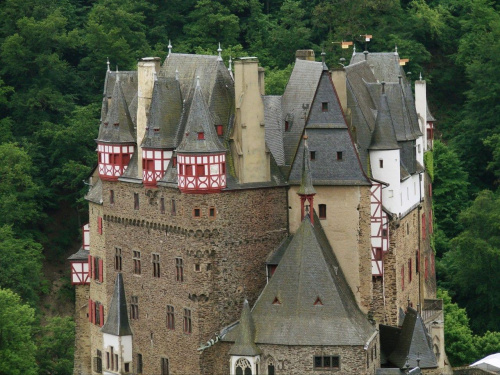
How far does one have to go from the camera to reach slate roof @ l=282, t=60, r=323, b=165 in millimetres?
102188

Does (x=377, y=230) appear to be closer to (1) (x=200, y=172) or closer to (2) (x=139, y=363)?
(1) (x=200, y=172)

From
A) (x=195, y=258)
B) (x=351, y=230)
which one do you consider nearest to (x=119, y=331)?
(x=195, y=258)

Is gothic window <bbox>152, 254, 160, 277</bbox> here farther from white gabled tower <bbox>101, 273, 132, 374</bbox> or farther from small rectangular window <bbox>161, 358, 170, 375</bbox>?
small rectangular window <bbox>161, 358, 170, 375</bbox>

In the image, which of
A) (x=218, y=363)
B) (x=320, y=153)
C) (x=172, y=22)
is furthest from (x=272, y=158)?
(x=172, y=22)

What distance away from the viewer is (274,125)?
336ft

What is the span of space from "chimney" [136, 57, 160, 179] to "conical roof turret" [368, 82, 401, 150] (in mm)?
10526

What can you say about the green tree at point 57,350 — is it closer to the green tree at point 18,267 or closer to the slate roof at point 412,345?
the green tree at point 18,267

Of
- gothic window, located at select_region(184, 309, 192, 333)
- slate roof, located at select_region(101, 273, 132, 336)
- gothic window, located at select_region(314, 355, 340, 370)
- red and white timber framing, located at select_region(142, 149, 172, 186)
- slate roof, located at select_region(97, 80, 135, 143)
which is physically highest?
slate roof, located at select_region(97, 80, 135, 143)

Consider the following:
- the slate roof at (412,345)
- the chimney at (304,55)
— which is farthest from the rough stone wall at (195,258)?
the chimney at (304,55)

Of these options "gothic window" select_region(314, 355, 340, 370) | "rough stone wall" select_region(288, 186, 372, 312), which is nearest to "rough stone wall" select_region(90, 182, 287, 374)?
"rough stone wall" select_region(288, 186, 372, 312)

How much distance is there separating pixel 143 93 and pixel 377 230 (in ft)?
41.0

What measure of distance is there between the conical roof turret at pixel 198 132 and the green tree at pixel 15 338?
18870mm

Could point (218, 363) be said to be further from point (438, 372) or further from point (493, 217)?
point (493, 217)

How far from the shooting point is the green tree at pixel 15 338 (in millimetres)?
112375
